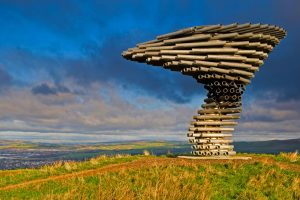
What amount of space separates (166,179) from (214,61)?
33.2 ft

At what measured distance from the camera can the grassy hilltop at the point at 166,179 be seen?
1650 cm

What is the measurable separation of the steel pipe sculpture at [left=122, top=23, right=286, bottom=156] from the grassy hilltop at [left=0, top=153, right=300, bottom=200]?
228cm

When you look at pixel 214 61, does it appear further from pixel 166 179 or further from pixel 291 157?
pixel 166 179

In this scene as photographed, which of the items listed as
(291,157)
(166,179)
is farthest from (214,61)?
Result: (166,179)

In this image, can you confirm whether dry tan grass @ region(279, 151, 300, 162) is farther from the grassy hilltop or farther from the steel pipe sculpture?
the steel pipe sculpture

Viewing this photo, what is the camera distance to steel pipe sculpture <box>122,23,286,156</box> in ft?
81.7

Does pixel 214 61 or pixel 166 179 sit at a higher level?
pixel 214 61

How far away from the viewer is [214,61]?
25.1m

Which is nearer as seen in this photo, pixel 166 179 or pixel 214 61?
pixel 166 179

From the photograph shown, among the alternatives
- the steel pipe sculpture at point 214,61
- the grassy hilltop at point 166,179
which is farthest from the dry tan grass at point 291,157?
the steel pipe sculpture at point 214,61

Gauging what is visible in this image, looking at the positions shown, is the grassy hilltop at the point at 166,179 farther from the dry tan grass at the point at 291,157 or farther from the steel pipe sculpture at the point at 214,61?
the steel pipe sculpture at the point at 214,61

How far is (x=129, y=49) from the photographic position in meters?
26.4

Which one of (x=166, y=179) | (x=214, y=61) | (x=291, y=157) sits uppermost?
(x=214, y=61)

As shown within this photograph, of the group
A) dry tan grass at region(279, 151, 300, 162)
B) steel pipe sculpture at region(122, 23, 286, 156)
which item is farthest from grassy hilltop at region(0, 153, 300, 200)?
steel pipe sculpture at region(122, 23, 286, 156)
